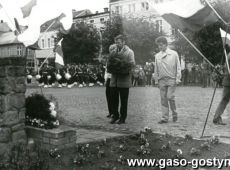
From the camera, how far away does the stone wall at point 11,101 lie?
574cm

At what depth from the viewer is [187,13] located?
6234mm

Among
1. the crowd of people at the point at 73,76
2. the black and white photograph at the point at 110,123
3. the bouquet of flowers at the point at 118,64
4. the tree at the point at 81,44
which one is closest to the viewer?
the black and white photograph at the point at 110,123

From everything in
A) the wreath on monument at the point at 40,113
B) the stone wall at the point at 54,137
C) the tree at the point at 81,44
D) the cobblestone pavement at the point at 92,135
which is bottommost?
the cobblestone pavement at the point at 92,135

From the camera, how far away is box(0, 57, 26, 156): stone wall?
226 inches

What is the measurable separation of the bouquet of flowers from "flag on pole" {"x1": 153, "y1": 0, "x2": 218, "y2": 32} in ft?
7.61

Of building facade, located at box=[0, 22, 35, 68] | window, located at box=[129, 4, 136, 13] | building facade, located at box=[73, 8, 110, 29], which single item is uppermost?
window, located at box=[129, 4, 136, 13]

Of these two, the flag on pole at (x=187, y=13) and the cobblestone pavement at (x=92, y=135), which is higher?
the flag on pole at (x=187, y=13)

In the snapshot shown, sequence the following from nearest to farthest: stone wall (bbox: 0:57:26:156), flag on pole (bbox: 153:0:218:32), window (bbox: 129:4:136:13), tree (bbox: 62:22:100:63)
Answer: stone wall (bbox: 0:57:26:156) → flag on pole (bbox: 153:0:218:32) → tree (bbox: 62:22:100:63) → window (bbox: 129:4:136:13)

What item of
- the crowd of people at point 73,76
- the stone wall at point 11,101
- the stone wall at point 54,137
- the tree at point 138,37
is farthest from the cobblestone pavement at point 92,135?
the tree at point 138,37

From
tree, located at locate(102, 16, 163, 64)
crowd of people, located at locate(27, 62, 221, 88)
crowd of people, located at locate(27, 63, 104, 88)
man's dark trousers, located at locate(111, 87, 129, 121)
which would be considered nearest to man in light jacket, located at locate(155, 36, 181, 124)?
man's dark trousers, located at locate(111, 87, 129, 121)

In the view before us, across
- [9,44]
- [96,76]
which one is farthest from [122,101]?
[96,76]

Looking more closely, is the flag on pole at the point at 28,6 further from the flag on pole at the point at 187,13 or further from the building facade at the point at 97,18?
the building facade at the point at 97,18

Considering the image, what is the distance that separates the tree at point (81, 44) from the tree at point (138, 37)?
9.96 ft

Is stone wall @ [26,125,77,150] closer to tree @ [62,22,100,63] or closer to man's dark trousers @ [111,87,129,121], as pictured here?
man's dark trousers @ [111,87,129,121]
